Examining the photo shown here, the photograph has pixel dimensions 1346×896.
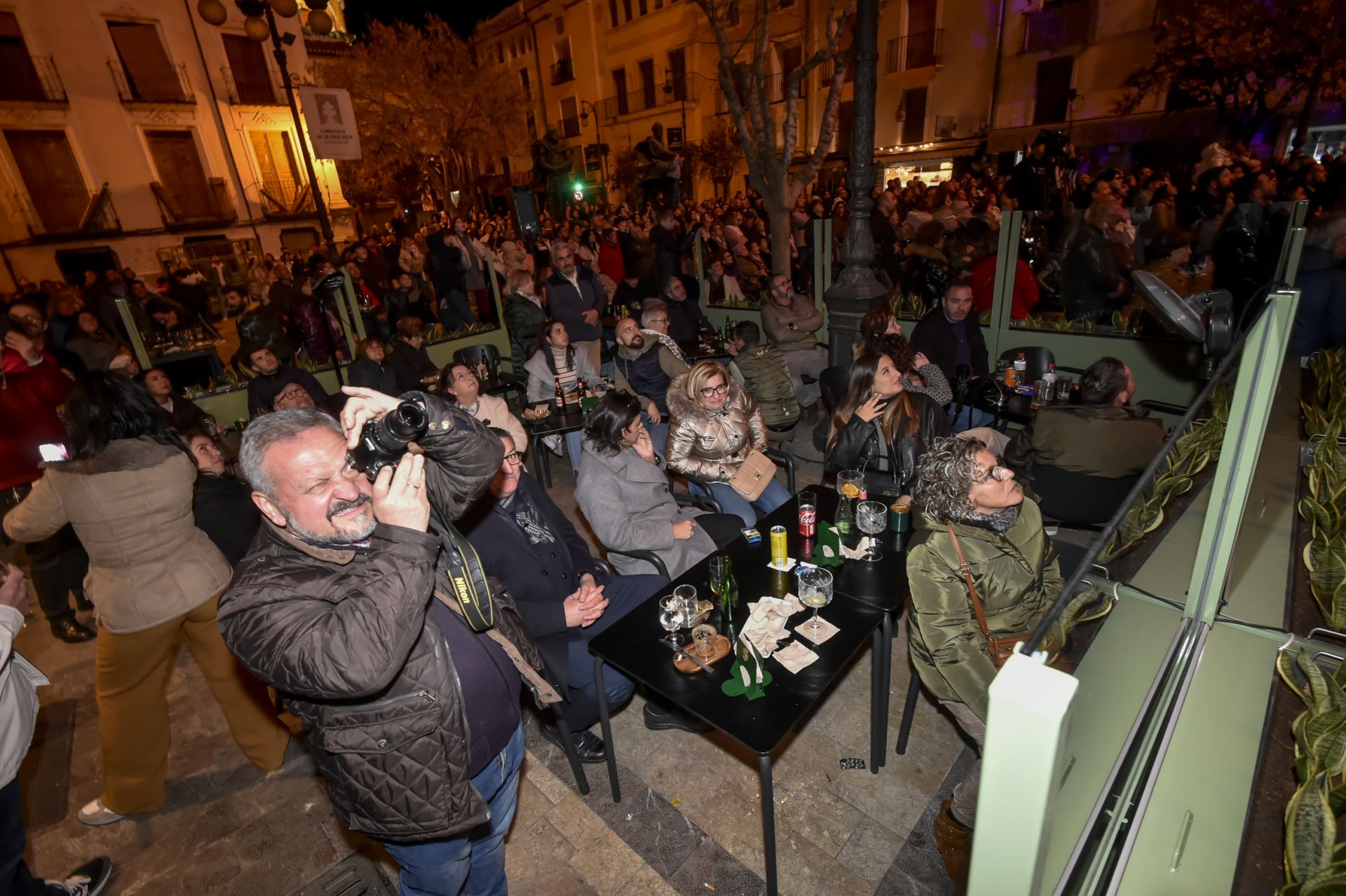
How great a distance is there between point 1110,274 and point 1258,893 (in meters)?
5.90

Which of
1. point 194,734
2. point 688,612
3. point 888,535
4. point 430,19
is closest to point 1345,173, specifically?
point 888,535

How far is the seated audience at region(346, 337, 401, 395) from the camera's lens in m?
5.63

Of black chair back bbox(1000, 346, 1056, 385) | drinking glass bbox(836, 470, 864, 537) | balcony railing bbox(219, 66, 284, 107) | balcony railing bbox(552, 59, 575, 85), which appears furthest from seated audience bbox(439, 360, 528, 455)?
balcony railing bbox(552, 59, 575, 85)

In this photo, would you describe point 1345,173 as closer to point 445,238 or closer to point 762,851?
point 762,851

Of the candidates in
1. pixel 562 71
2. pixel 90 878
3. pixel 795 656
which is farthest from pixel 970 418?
pixel 562 71

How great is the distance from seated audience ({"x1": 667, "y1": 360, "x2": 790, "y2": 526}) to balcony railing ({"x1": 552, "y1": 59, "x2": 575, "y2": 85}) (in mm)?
34739

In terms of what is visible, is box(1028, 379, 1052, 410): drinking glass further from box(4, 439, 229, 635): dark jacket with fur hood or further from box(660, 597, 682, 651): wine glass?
box(4, 439, 229, 635): dark jacket with fur hood

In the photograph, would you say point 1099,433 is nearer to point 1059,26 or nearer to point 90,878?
point 90,878

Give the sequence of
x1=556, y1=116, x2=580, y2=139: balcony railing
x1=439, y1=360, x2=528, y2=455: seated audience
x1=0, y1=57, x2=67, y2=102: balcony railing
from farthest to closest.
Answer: x1=556, y1=116, x2=580, y2=139: balcony railing → x1=0, y1=57, x2=67, y2=102: balcony railing → x1=439, y1=360, x2=528, y2=455: seated audience

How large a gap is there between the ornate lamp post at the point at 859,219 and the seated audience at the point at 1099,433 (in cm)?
210

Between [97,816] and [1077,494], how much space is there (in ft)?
17.4

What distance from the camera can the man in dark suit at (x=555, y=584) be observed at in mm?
2596

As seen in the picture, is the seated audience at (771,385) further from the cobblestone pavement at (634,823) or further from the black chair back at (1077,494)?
the cobblestone pavement at (634,823)

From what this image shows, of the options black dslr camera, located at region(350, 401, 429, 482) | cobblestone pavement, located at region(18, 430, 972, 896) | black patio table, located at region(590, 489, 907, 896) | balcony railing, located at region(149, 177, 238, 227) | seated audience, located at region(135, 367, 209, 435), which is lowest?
cobblestone pavement, located at region(18, 430, 972, 896)
